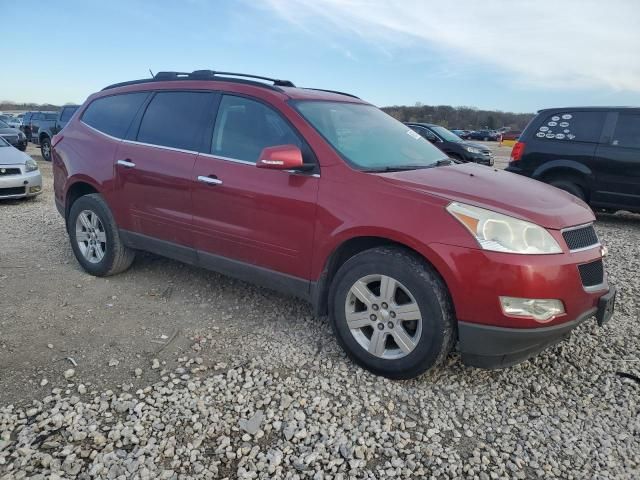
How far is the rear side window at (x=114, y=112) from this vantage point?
4402mm

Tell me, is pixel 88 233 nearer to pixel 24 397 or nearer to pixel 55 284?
pixel 55 284

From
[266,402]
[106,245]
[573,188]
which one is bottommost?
[266,402]

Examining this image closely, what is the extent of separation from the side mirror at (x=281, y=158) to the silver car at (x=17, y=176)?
7239 mm

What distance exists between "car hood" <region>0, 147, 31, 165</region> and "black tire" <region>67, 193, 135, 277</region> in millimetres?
4891

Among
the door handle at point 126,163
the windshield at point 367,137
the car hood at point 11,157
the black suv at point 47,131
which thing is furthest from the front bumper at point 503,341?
the black suv at point 47,131

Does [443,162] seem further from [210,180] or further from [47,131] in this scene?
[47,131]

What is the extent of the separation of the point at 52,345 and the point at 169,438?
4.62 ft

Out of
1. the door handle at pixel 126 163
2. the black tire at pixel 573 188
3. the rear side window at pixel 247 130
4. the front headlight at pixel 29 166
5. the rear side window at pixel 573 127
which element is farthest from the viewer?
the front headlight at pixel 29 166

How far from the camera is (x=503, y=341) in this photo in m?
2.68

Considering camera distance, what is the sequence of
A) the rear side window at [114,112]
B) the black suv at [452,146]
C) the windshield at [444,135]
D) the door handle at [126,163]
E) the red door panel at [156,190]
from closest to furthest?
the red door panel at [156,190] → the door handle at [126,163] → the rear side window at [114,112] → the black suv at [452,146] → the windshield at [444,135]

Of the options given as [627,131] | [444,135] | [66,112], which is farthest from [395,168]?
[66,112]

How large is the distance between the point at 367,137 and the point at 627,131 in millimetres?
5747

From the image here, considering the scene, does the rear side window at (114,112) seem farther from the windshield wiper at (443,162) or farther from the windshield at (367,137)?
the windshield wiper at (443,162)

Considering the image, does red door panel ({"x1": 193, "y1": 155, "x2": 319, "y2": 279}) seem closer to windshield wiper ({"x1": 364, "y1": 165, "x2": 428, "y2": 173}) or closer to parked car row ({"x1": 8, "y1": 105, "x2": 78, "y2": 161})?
windshield wiper ({"x1": 364, "y1": 165, "x2": 428, "y2": 173})
